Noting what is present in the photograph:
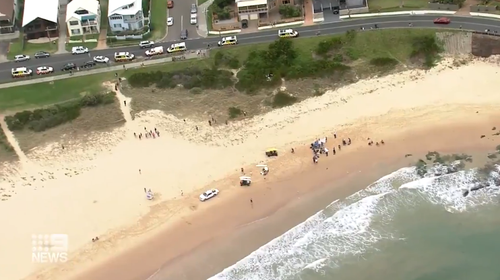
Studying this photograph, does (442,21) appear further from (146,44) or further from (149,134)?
(149,134)

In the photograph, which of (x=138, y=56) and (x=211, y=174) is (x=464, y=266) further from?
(x=138, y=56)

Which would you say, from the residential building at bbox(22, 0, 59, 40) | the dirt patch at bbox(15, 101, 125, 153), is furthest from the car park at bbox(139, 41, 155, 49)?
the dirt patch at bbox(15, 101, 125, 153)

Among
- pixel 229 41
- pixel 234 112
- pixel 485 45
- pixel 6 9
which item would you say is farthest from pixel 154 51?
pixel 485 45

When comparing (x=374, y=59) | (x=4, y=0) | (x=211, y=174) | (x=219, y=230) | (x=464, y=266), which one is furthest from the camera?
(x=4, y=0)

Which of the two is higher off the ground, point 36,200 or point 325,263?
point 36,200

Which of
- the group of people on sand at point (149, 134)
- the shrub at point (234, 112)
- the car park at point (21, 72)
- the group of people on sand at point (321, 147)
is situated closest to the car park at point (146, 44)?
the car park at point (21, 72)

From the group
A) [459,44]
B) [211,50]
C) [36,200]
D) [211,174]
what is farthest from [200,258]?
[459,44]

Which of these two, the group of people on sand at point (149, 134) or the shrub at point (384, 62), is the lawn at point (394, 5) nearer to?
the shrub at point (384, 62)
